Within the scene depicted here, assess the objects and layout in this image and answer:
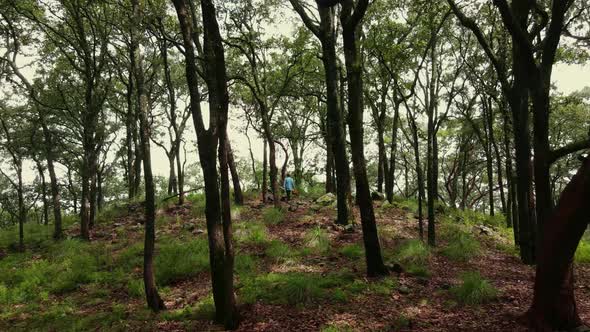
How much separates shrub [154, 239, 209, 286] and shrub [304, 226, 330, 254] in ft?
10.4

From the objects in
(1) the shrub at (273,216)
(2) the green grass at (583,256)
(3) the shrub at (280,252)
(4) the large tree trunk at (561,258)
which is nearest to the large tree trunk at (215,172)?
(3) the shrub at (280,252)

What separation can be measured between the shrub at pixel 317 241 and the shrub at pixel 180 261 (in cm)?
318

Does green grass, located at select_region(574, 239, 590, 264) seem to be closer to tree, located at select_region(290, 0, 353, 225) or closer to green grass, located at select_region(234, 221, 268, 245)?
tree, located at select_region(290, 0, 353, 225)

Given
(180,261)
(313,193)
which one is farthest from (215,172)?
(313,193)

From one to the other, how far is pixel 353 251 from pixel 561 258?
5852 mm

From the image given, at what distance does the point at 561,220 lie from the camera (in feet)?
16.4

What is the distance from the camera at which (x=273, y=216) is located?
1482cm

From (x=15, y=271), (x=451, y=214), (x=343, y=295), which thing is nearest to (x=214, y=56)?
(x=343, y=295)

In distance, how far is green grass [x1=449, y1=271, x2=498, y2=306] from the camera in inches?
286

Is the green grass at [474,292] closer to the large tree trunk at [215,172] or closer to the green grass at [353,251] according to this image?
the green grass at [353,251]

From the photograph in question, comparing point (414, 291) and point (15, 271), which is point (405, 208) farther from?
point (15, 271)

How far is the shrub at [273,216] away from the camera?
1454 centimetres

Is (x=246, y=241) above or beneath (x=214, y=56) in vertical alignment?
beneath

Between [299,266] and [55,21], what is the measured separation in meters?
14.6
